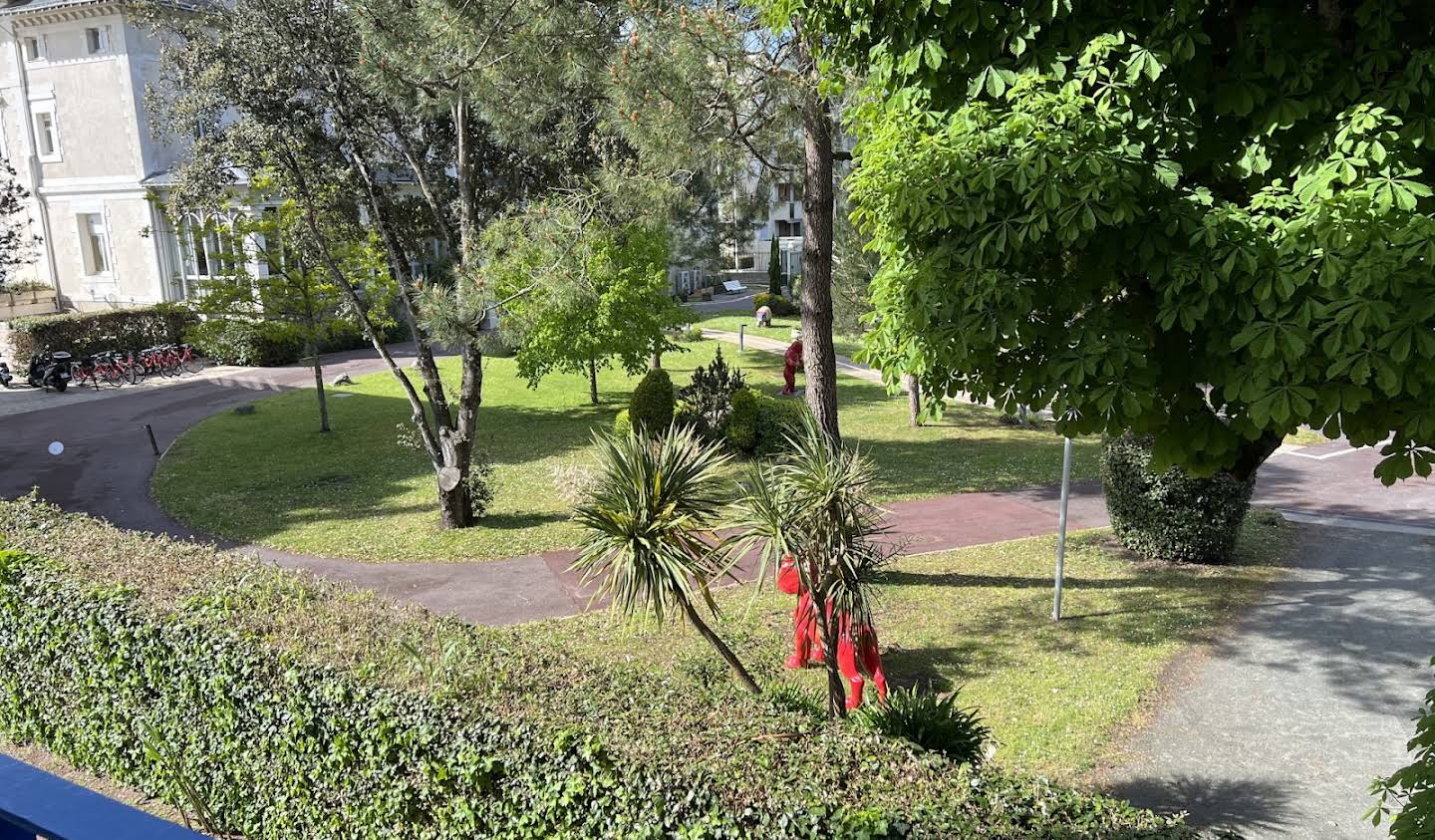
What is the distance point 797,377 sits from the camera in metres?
29.9

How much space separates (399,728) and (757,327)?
3716 cm

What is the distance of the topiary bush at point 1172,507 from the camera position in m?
12.5

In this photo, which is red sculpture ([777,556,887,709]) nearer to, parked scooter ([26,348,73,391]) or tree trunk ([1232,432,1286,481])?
tree trunk ([1232,432,1286,481])

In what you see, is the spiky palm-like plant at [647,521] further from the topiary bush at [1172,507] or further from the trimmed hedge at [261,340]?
the trimmed hedge at [261,340]

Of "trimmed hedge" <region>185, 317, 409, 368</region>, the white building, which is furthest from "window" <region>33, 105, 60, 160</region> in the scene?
"trimmed hedge" <region>185, 317, 409, 368</region>

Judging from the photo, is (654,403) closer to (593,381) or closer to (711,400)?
(711,400)

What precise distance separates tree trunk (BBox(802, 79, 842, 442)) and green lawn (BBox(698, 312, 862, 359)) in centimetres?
2149

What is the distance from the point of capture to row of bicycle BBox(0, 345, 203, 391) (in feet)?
92.7

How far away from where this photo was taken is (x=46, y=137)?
1427 inches

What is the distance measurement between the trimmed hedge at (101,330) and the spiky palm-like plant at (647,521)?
26.4 metres

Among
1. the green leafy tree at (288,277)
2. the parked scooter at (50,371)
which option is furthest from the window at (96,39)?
the green leafy tree at (288,277)

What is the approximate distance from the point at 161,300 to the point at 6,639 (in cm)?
3124

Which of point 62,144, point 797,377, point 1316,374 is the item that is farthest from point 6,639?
point 62,144

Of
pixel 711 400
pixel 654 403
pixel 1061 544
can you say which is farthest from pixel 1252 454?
pixel 711 400
